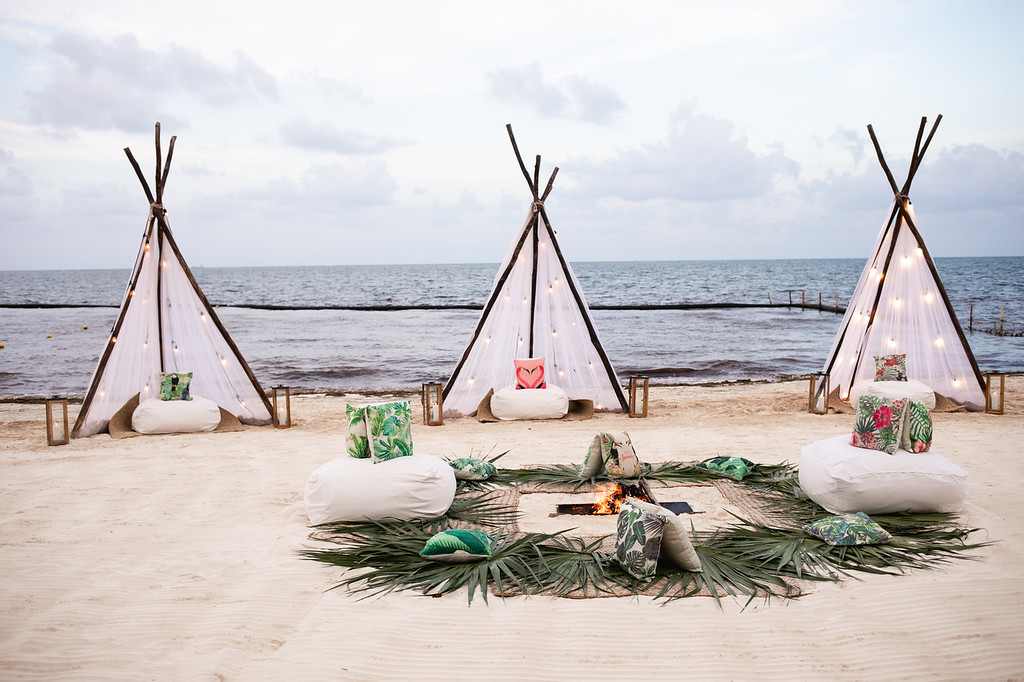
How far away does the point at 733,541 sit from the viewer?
391 cm

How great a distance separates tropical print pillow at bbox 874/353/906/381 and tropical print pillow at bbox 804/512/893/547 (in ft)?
14.5

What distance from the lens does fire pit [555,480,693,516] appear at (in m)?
4.57

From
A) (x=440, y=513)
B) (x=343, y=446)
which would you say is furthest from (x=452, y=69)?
(x=440, y=513)

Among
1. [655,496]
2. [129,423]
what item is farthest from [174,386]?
[655,496]

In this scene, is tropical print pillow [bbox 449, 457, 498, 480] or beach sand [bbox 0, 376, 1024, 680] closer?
beach sand [bbox 0, 376, 1024, 680]

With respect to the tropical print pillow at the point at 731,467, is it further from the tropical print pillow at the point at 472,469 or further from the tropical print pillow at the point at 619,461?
the tropical print pillow at the point at 472,469

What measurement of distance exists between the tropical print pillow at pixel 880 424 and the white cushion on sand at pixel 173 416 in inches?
252

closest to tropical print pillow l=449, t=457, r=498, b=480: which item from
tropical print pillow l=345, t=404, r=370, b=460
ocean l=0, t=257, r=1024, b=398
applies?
tropical print pillow l=345, t=404, r=370, b=460

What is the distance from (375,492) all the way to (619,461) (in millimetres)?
2033

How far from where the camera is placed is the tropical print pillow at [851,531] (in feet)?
12.6

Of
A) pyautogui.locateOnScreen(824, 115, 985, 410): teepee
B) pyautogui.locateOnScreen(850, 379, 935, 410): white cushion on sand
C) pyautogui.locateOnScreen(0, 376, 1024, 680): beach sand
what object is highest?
pyautogui.locateOnScreen(824, 115, 985, 410): teepee

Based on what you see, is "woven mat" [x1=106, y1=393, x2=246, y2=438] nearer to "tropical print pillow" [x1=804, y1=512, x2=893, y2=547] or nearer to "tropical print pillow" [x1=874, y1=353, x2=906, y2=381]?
"tropical print pillow" [x1=804, y1=512, x2=893, y2=547]

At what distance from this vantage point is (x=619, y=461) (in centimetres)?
532

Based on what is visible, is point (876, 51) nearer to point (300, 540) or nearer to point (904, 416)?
point (904, 416)
